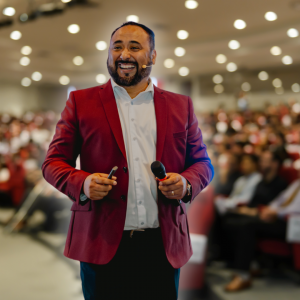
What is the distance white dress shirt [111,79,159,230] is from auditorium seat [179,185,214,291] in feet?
5.44

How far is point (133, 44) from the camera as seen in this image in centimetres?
112

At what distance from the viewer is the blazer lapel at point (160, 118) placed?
1.10m

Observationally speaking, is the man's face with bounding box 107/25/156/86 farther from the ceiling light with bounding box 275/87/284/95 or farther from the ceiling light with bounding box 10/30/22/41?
the ceiling light with bounding box 275/87/284/95

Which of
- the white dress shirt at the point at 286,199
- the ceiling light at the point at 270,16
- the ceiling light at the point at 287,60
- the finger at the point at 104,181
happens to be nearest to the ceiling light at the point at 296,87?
the ceiling light at the point at 287,60

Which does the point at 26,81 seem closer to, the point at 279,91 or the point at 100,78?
the point at 100,78

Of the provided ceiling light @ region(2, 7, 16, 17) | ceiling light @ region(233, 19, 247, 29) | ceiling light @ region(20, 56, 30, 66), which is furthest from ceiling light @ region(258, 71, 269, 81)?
ceiling light @ region(2, 7, 16, 17)

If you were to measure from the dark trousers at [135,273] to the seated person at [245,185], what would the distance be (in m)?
2.19

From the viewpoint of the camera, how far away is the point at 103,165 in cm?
107

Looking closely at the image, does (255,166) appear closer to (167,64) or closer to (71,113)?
(71,113)

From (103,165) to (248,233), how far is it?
2242 millimetres

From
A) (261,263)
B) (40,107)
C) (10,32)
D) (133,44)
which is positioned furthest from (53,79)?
(133,44)

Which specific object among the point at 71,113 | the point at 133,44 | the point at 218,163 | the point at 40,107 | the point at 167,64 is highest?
the point at 167,64

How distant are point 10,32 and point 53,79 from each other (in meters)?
7.99

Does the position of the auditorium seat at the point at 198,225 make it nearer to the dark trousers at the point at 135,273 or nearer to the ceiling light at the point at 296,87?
the dark trousers at the point at 135,273
